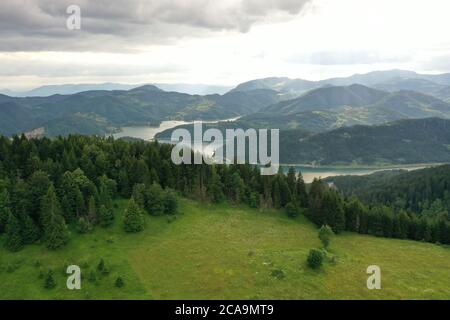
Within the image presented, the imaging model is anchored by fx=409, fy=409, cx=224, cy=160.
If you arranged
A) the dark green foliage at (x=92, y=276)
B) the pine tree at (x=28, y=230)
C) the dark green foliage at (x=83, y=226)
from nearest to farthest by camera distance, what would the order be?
the dark green foliage at (x=92, y=276)
the pine tree at (x=28, y=230)
the dark green foliage at (x=83, y=226)

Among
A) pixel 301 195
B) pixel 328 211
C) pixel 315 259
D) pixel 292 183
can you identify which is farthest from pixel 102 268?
pixel 292 183

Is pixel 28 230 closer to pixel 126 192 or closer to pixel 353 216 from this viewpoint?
pixel 126 192

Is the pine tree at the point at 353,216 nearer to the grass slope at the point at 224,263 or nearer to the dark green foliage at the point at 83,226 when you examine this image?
the grass slope at the point at 224,263

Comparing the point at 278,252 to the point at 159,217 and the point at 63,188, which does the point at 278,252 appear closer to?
the point at 159,217

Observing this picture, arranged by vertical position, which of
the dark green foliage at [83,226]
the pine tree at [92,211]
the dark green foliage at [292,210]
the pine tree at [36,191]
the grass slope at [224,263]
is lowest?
the grass slope at [224,263]

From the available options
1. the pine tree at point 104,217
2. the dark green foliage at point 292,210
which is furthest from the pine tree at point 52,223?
the dark green foliage at point 292,210

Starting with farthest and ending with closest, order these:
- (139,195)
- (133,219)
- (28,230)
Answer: (139,195) → (133,219) → (28,230)
